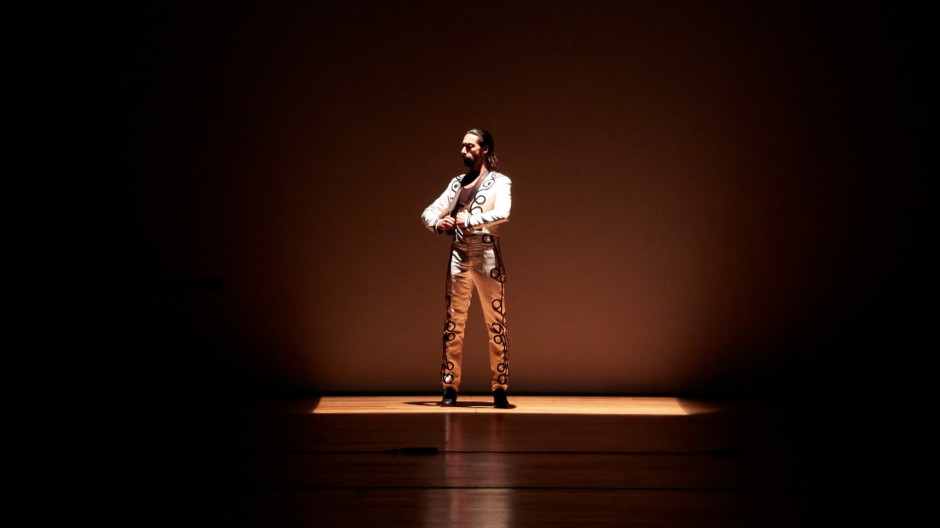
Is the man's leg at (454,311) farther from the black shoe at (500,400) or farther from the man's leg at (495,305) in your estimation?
the black shoe at (500,400)

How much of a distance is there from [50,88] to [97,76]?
287mm

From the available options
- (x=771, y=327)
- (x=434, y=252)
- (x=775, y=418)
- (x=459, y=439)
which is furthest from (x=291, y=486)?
(x=771, y=327)

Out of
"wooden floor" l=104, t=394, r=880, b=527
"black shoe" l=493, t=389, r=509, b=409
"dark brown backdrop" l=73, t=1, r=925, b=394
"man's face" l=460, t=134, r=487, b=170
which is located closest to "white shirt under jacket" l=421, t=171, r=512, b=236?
"man's face" l=460, t=134, r=487, b=170

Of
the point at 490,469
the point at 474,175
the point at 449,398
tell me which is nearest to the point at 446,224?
the point at 474,175

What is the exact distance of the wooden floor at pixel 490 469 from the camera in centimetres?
248

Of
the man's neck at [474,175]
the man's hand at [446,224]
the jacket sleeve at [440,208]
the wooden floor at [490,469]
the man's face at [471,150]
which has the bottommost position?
the wooden floor at [490,469]

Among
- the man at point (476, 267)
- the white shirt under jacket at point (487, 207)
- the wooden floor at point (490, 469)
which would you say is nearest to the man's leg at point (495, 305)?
the man at point (476, 267)

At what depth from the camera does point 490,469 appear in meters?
3.08

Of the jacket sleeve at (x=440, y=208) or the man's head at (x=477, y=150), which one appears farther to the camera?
the jacket sleeve at (x=440, y=208)

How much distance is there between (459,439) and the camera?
3.72 meters

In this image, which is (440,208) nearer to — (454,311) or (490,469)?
(454,311)

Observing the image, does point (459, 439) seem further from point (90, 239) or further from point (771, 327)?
point (771, 327)

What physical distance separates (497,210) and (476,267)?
316mm

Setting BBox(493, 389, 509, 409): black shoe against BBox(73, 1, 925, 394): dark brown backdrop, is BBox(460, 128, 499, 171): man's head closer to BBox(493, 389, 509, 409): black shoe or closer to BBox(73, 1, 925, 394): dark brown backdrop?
BBox(73, 1, 925, 394): dark brown backdrop
